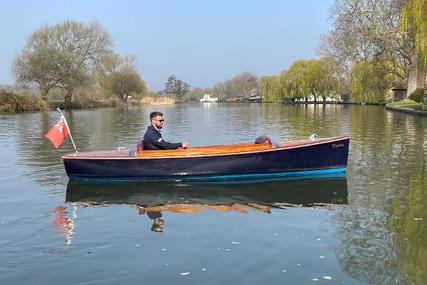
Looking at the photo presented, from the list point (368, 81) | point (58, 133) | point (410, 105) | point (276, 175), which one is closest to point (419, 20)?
point (410, 105)

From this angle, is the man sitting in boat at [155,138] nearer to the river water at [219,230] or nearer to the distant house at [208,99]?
the river water at [219,230]

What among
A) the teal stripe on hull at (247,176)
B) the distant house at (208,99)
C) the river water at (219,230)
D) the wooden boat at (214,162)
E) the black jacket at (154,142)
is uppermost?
the distant house at (208,99)

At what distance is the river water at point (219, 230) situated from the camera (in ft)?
18.6

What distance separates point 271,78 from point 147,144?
10273 centimetres

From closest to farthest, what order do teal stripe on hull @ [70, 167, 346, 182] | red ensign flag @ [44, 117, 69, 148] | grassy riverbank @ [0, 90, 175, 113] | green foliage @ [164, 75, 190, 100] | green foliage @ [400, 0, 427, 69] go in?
teal stripe on hull @ [70, 167, 346, 182] < red ensign flag @ [44, 117, 69, 148] < green foliage @ [400, 0, 427, 69] < grassy riverbank @ [0, 90, 175, 113] < green foliage @ [164, 75, 190, 100]

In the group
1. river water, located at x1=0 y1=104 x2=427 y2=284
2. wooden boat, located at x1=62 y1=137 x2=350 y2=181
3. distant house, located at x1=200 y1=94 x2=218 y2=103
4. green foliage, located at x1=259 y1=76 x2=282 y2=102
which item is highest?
green foliage, located at x1=259 y1=76 x2=282 y2=102

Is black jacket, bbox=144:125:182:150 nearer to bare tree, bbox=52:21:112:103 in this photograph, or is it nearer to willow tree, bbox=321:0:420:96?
willow tree, bbox=321:0:420:96

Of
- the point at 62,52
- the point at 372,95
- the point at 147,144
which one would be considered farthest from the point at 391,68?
the point at 147,144

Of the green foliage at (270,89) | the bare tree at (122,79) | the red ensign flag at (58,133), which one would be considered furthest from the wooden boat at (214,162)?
the green foliage at (270,89)

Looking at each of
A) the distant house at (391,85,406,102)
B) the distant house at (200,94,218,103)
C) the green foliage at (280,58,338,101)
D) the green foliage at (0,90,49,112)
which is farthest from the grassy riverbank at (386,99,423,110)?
the distant house at (200,94,218,103)

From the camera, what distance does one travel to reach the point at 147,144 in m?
10.9

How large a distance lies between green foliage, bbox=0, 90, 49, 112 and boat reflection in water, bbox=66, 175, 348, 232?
4456cm

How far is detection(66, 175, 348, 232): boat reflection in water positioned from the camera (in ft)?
29.3

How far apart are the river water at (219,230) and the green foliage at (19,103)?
141ft
